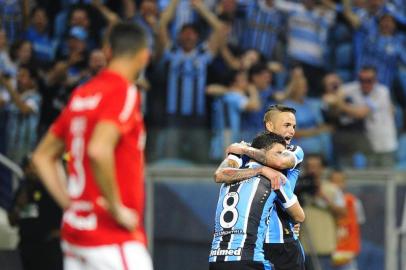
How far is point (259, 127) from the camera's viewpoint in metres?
13.0

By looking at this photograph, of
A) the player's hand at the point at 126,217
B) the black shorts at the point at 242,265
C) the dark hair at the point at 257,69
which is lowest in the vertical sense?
the black shorts at the point at 242,265

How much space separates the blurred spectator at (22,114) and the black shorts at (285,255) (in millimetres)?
5546

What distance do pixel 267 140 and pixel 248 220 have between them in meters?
→ 0.62

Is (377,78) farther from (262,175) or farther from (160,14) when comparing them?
(262,175)

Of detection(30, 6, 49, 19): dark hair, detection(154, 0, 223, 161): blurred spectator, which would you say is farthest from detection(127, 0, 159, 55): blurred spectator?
detection(30, 6, 49, 19): dark hair

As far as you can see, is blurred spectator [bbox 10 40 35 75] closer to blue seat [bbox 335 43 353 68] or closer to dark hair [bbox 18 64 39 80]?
dark hair [bbox 18 64 39 80]

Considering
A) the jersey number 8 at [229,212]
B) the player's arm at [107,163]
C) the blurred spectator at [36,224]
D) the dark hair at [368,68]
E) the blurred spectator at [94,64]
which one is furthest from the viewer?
the dark hair at [368,68]

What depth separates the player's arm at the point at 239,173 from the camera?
7.20 meters

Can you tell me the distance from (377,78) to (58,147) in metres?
9.34

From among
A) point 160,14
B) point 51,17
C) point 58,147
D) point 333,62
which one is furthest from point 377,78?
point 58,147

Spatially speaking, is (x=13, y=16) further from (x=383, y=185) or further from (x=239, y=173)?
(x=239, y=173)

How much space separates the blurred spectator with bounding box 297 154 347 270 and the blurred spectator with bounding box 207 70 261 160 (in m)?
1.00

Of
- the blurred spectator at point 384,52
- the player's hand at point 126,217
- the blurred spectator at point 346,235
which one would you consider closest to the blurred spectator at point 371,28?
the blurred spectator at point 384,52

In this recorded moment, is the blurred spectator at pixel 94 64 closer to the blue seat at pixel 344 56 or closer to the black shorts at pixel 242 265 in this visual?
the blue seat at pixel 344 56
